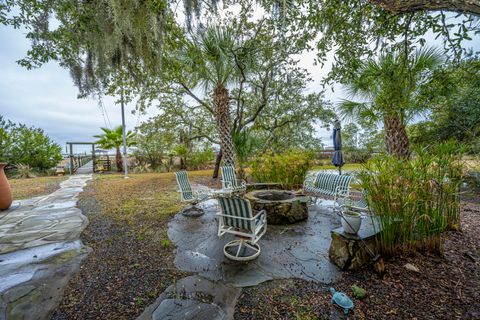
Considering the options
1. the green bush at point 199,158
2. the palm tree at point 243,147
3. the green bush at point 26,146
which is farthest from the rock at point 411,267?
the green bush at point 26,146

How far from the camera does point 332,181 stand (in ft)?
17.8

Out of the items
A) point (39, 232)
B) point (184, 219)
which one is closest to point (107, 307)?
point (184, 219)

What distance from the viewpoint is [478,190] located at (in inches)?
251

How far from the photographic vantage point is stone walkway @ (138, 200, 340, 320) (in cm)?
195

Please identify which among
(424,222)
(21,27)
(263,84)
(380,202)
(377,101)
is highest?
(263,84)

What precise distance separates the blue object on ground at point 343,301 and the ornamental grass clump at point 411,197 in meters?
1.02

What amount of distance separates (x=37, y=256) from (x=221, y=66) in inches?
232

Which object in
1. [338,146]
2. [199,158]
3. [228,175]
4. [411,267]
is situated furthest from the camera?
[199,158]

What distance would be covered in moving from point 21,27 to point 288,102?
25.8ft

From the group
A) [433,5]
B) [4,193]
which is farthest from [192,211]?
[433,5]

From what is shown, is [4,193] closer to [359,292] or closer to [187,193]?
[187,193]

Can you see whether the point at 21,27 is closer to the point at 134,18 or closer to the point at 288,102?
the point at 134,18

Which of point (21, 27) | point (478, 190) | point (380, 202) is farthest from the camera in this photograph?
point (478, 190)

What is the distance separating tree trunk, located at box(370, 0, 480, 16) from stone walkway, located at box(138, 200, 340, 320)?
277cm
